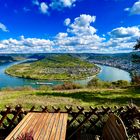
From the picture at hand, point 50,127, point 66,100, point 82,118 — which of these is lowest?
point 66,100

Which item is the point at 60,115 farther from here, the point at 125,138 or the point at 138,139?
the point at 125,138

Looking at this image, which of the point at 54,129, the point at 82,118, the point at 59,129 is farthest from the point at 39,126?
the point at 82,118

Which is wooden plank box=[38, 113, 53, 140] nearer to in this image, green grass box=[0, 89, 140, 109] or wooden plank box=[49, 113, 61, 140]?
wooden plank box=[49, 113, 61, 140]

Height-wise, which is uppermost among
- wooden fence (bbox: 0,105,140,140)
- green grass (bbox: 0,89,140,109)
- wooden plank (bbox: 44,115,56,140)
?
wooden plank (bbox: 44,115,56,140)

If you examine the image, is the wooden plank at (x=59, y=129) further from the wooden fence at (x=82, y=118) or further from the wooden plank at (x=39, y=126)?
the wooden fence at (x=82, y=118)

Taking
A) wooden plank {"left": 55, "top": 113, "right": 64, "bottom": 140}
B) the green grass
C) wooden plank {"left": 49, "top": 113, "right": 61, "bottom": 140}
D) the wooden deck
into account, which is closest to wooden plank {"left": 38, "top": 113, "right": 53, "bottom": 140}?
the wooden deck

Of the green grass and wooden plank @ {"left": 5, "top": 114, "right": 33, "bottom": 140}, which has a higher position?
wooden plank @ {"left": 5, "top": 114, "right": 33, "bottom": 140}

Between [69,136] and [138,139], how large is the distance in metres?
3.76

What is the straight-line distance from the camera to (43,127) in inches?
260

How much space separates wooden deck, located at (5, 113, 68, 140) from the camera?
5859 millimetres

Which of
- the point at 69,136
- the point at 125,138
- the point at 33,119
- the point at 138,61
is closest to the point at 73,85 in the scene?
the point at 138,61

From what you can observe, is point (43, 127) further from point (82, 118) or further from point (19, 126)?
point (82, 118)

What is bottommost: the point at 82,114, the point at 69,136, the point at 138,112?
the point at 69,136

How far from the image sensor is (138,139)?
246 inches
